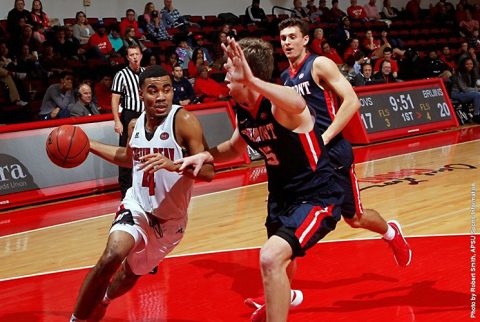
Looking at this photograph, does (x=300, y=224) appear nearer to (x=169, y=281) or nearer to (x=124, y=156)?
(x=124, y=156)

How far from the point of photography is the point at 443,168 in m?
10.9

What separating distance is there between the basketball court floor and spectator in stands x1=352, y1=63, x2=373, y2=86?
17.0 ft

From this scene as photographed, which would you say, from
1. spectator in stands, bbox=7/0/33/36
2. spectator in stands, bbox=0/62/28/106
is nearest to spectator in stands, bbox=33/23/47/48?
spectator in stands, bbox=7/0/33/36

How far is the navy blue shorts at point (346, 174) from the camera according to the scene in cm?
531

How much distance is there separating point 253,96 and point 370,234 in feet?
10.9

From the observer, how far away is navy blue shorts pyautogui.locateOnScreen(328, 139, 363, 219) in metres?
5.31

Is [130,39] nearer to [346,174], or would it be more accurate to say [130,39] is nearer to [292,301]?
[346,174]

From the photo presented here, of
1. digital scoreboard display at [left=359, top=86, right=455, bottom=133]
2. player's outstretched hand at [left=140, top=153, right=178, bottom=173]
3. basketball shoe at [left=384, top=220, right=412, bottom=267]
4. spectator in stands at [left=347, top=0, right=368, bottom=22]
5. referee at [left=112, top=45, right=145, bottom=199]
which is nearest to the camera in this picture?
player's outstretched hand at [left=140, top=153, right=178, bottom=173]

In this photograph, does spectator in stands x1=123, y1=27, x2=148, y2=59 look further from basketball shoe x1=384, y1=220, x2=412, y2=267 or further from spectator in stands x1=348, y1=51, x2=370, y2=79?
basketball shoe x1=384, y1=220, x2=412, y2=267

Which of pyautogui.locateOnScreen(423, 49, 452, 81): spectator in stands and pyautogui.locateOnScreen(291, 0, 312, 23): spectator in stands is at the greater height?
pyautogui.locateOnScreen(291, 0, 312, 23): spectator in stands

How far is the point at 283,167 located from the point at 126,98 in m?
4.88

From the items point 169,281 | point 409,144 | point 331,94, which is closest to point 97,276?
point 169,281

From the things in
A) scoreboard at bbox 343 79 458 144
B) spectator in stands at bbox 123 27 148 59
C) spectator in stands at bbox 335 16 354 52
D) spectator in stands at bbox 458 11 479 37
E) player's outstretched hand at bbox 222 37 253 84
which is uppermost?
player's outstretched hand at bbox 222 37 253 84

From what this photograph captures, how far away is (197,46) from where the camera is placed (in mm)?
16453
